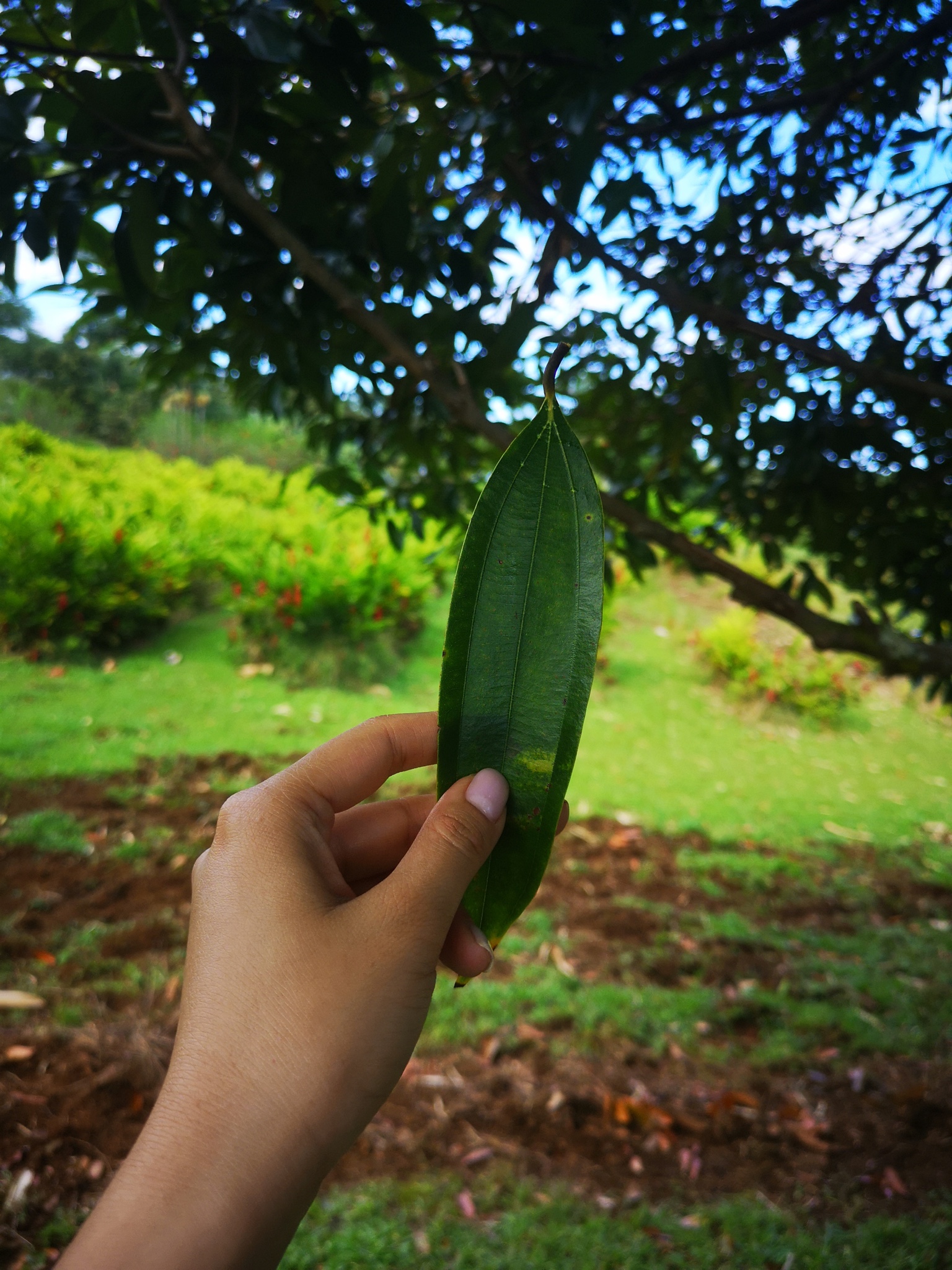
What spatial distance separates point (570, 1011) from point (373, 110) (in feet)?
5.46

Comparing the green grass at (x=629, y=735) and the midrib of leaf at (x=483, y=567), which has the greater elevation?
the midrib of leaf at (x=483, y=567)

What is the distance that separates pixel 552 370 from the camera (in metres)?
0.43

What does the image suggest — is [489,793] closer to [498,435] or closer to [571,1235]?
[498,435]

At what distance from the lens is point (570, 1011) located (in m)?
1.73

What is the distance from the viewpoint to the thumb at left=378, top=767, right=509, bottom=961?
478 mm

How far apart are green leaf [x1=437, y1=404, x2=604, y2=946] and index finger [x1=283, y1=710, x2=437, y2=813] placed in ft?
0.47

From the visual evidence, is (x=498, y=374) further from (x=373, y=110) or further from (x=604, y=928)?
(x=604, y=928)

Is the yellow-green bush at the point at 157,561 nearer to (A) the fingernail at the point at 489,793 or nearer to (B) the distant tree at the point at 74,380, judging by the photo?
(B) the distant tree at the point at 74,380

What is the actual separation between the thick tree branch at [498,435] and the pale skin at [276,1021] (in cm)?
63

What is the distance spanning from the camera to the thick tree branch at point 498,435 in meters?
0.82

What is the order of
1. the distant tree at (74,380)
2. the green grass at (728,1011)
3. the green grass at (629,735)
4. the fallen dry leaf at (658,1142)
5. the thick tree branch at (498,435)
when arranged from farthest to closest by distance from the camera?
the distant tree at (74,380) < the green grass at (629,735) < the green grass at (728,1011) < the fallen dry leaf at (658,1142) < the thick tree branch at (498,435)

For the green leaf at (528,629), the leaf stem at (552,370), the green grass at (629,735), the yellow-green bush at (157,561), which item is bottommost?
the green grass at (629,735)

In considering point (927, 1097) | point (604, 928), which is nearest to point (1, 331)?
point (604, 928)

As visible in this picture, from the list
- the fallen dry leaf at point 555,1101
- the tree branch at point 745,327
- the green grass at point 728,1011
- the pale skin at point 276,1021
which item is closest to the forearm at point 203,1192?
the pale skin at point 276,1021
